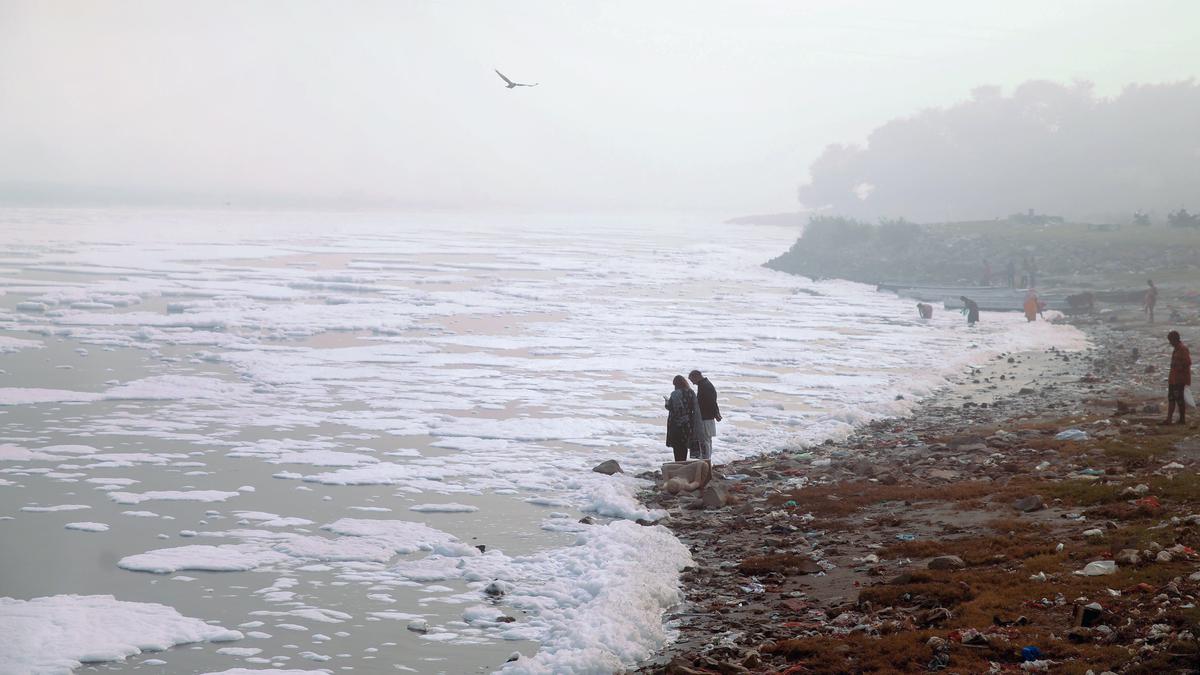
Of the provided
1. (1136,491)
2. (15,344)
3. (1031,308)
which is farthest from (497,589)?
(1031,308)

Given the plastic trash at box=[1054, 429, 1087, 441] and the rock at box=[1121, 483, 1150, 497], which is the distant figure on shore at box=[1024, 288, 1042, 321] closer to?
the plastic trash at box=[1054, 429, 1087, 441]

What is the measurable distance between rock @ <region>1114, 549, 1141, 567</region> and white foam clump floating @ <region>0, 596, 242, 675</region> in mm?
7622

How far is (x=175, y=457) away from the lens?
14484 millimetres

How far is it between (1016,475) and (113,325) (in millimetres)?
24284

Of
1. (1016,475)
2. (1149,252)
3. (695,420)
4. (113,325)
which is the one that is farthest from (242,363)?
(1149,252)

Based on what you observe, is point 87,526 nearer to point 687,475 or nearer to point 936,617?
point 687,475

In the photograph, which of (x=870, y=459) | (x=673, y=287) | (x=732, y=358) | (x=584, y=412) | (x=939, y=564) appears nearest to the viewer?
(x=939, y=564)

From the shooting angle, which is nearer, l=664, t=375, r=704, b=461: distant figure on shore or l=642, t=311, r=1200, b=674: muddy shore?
l=642, t=311, r=1200, b=674: muddy shore

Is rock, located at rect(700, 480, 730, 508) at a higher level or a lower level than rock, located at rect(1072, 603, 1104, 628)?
lower

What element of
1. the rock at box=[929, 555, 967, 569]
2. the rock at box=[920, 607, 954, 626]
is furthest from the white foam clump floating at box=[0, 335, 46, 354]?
the rock at box=[920, 607, 954, 626]

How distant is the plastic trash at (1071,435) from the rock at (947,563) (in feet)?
22.5

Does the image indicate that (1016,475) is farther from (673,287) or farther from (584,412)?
(673,287)

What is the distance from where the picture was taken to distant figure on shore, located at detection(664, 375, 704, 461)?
48.1ft

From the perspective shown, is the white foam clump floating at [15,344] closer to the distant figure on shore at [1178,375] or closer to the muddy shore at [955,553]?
the muddy shore at [955,553]
